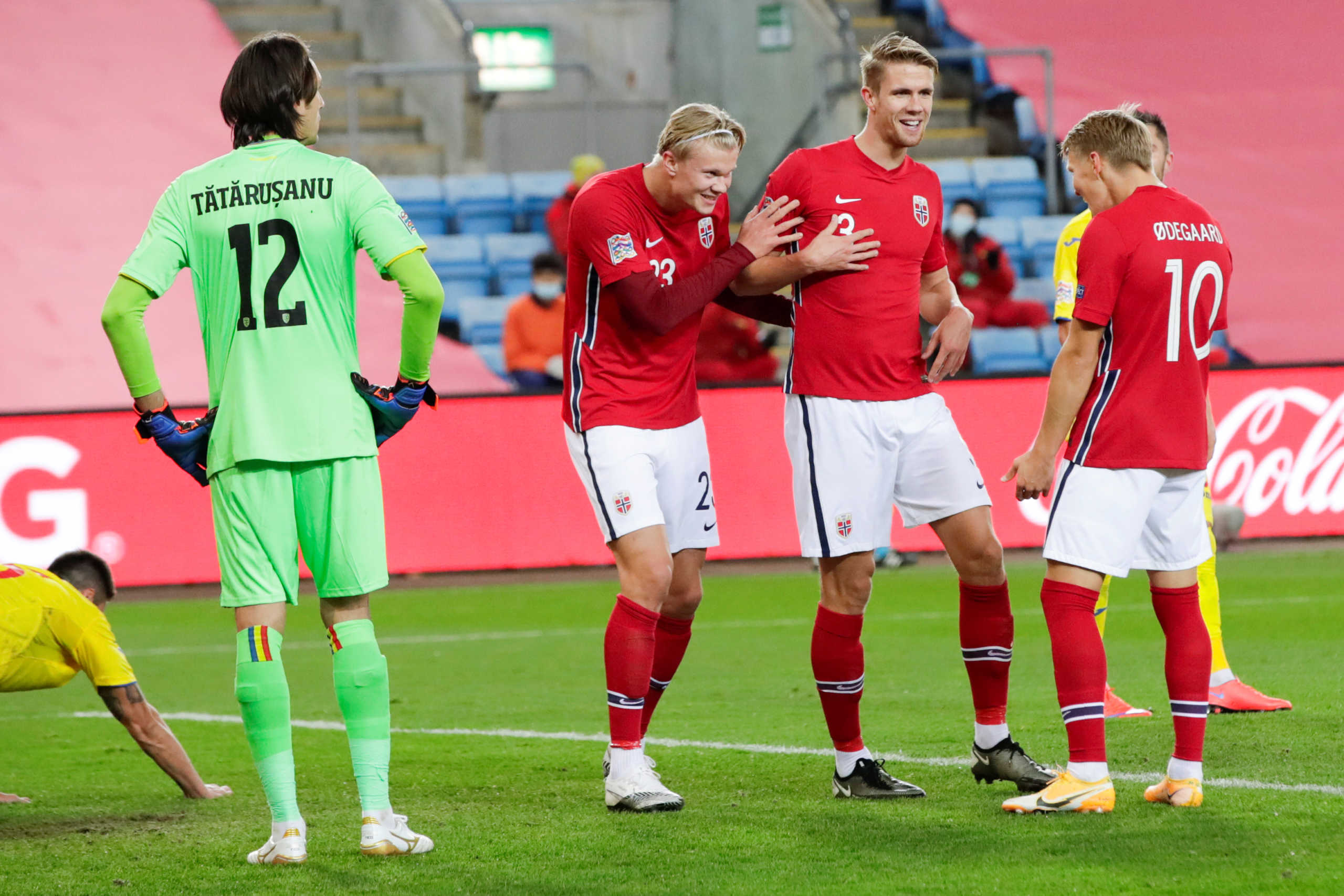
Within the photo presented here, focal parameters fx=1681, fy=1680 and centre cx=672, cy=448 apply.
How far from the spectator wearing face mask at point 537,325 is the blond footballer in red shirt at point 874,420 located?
365 inches

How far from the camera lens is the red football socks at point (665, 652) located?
5461 mm

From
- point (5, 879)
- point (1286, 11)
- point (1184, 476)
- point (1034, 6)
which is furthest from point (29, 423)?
point (1286, 11)

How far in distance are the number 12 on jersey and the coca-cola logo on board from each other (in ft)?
28.3

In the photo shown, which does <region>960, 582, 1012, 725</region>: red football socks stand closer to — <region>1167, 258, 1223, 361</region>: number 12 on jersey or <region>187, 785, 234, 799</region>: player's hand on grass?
<region>1167, 258, 1223, 361</region>: number 12 on jersey

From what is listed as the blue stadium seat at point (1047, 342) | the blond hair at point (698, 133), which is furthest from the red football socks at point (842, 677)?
the blue stadium seat at point (1047, 342)

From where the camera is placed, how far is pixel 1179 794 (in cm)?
460

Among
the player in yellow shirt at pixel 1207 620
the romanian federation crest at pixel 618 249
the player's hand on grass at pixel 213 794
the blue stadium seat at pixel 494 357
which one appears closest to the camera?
the romanian federation crest at pixel 618 249

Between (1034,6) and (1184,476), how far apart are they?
1659 centimetres

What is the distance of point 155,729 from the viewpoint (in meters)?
5.11

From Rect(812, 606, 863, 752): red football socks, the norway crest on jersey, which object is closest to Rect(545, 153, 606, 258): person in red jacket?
the norway crest on jersey

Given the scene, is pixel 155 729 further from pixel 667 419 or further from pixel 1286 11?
pixel 1286 11

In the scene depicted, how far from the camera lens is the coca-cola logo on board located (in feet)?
42.2

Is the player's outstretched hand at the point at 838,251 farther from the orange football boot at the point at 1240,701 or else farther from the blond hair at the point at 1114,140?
the orange football boot at the point at 1240,701

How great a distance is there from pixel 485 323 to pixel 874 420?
450 inches
